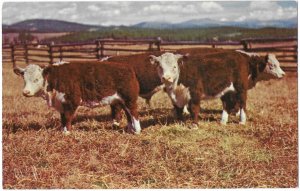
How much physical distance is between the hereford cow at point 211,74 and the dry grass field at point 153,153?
0.44m

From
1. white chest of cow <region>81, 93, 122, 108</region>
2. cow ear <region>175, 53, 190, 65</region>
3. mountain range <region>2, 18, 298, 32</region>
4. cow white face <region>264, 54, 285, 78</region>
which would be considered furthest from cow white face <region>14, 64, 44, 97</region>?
cow white face <region>264, 54, 285, 78</region>

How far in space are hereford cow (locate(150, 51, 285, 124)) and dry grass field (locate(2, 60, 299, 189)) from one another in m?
0.44

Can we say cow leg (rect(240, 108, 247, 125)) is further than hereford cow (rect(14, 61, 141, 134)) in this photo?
Yes

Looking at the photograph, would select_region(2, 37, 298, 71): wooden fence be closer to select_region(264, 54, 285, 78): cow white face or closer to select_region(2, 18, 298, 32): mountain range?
select_region(2, 18, 298, 32): mountain range

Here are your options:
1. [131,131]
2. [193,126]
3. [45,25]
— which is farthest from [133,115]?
[45,25]

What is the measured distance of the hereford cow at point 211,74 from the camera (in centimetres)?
724

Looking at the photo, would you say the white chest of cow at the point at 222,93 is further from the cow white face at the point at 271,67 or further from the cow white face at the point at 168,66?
the cow white face at the point at 271,67

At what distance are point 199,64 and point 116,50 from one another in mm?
8667

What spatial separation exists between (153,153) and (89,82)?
4.97 feet

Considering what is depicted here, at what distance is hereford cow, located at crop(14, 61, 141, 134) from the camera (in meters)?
6.96

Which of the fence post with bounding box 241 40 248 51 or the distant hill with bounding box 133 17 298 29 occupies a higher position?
the distant hill with bounding box 133 17 298 29

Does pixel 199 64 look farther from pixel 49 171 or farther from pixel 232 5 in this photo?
pixel 49 171

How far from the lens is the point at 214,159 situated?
617 cm

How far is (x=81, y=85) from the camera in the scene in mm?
7016
